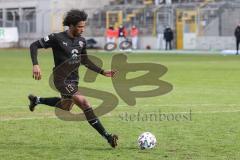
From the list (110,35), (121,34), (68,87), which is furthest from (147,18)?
(68,87)

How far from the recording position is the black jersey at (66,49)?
377 inches

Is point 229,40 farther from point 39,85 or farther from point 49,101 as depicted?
point 49,101

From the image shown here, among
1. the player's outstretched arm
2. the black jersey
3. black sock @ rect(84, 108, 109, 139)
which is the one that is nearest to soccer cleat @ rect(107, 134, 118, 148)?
black sock @ rect(84, 108, 109, 139)

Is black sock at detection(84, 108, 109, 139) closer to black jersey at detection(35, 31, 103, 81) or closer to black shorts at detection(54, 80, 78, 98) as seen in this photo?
black shorts at detection(54, 80, 78, 98)

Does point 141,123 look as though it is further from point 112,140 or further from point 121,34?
point 121,34

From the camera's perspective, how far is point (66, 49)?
31.4ft

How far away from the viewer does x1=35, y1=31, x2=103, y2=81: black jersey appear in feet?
31.4

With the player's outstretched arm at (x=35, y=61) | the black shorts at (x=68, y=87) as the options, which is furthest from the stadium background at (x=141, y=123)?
the player's outstretched arm at (x=35, y=61)

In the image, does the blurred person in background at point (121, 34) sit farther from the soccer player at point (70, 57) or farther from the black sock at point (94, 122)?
the black sock at point (94, 122)

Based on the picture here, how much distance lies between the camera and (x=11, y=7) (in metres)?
65.8

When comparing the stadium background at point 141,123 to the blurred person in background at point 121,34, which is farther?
the blurred person in background at point 121,34

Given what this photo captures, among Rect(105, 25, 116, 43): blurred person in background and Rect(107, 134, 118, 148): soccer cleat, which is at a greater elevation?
Rect(105, 25, 116, 43): blurred person in background

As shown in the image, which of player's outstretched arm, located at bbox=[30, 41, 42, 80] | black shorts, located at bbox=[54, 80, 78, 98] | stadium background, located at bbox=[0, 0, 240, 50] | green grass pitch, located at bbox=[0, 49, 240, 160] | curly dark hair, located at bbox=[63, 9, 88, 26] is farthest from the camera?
stadium background, located at bbox=[0, 0, 240, 50]

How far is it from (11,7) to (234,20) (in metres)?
24.9
